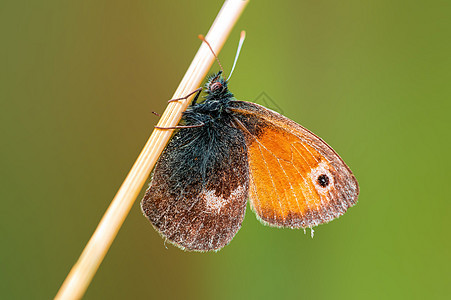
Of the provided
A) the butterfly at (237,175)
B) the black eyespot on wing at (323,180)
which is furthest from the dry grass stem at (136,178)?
the black eyespot on wing at (323,180)

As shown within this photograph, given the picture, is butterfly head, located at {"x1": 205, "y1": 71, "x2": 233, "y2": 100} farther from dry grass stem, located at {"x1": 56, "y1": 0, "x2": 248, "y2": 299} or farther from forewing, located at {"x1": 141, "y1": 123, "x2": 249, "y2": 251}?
dry grass stem, located at {"x1": 56, "y1": 0, "x2": 248, "y2": 299}

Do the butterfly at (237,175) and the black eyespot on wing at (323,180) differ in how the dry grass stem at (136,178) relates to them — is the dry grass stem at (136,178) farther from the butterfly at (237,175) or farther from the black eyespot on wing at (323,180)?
the black eyespot on wing at (323,180)

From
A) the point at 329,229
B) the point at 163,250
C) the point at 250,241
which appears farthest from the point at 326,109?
the point at 163,250

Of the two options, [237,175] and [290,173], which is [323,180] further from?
[237,175]

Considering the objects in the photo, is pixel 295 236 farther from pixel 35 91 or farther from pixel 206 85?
pixel 35 91

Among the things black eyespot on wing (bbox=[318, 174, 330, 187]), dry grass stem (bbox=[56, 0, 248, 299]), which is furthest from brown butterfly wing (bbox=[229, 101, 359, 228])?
dry grass stem (bbox=[56, 0, 248, 299])

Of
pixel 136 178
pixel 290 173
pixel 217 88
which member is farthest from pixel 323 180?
pixel 136 178
